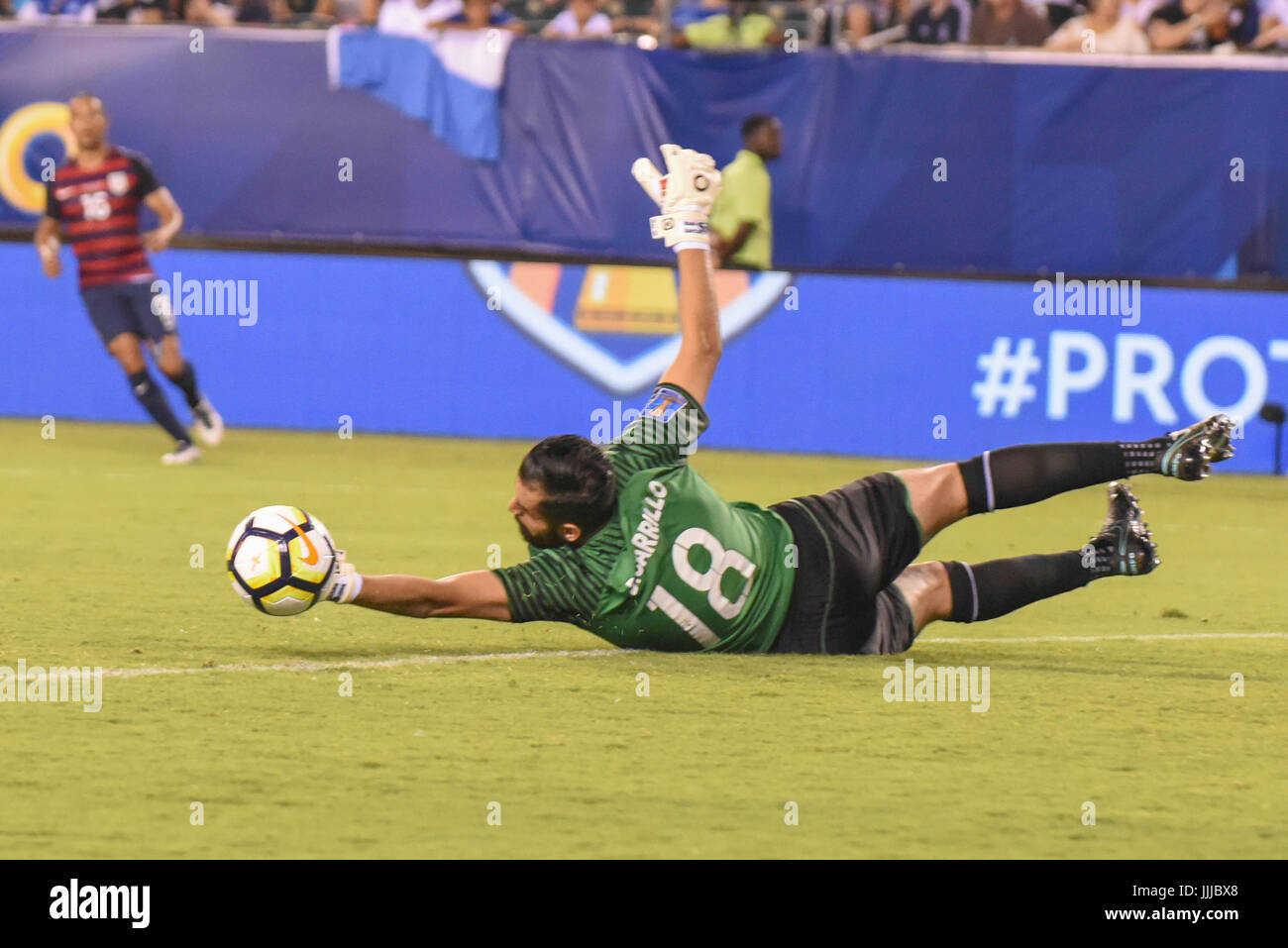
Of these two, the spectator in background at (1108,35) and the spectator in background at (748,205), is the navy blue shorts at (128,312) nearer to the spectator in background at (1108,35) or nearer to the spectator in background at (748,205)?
the spectator in background at (748,205)

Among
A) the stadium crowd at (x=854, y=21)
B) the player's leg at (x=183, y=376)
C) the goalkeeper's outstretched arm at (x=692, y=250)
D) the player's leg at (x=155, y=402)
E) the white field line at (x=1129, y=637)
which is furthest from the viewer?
the stadium crowd at (x=854, y=21)

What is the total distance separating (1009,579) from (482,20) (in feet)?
35.0

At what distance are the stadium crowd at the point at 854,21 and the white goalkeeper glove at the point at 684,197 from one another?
8670 mm

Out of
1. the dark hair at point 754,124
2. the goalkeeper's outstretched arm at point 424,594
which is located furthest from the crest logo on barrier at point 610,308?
the goalkeeper's outstretched arm at point 424,594

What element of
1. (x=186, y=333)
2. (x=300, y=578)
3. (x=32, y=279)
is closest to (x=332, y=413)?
(x=186, y=333)

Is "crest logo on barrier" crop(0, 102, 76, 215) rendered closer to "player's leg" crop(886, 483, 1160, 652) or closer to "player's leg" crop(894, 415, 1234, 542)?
"player's leg" crop(886, 483, 1160, 652)

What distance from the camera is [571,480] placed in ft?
22.2

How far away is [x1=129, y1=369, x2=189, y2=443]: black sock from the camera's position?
13773 millimetres

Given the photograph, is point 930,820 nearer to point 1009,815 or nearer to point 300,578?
point 1009,815

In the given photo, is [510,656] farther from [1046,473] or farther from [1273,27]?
[1273,27]

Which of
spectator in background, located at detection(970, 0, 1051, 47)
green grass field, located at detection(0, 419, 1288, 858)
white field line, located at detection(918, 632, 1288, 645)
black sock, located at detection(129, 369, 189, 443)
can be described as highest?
spectator in background, located at detection(970, 0, 1051, 47)

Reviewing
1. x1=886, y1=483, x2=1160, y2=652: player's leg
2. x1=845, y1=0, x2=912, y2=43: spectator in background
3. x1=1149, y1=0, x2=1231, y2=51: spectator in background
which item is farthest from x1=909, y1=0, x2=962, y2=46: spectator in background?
x1=886, y1=483, x2=1160, y2=652: player's leg

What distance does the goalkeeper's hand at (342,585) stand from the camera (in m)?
6.60

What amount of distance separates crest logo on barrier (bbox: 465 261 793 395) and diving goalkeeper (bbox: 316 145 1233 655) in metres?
7.26
